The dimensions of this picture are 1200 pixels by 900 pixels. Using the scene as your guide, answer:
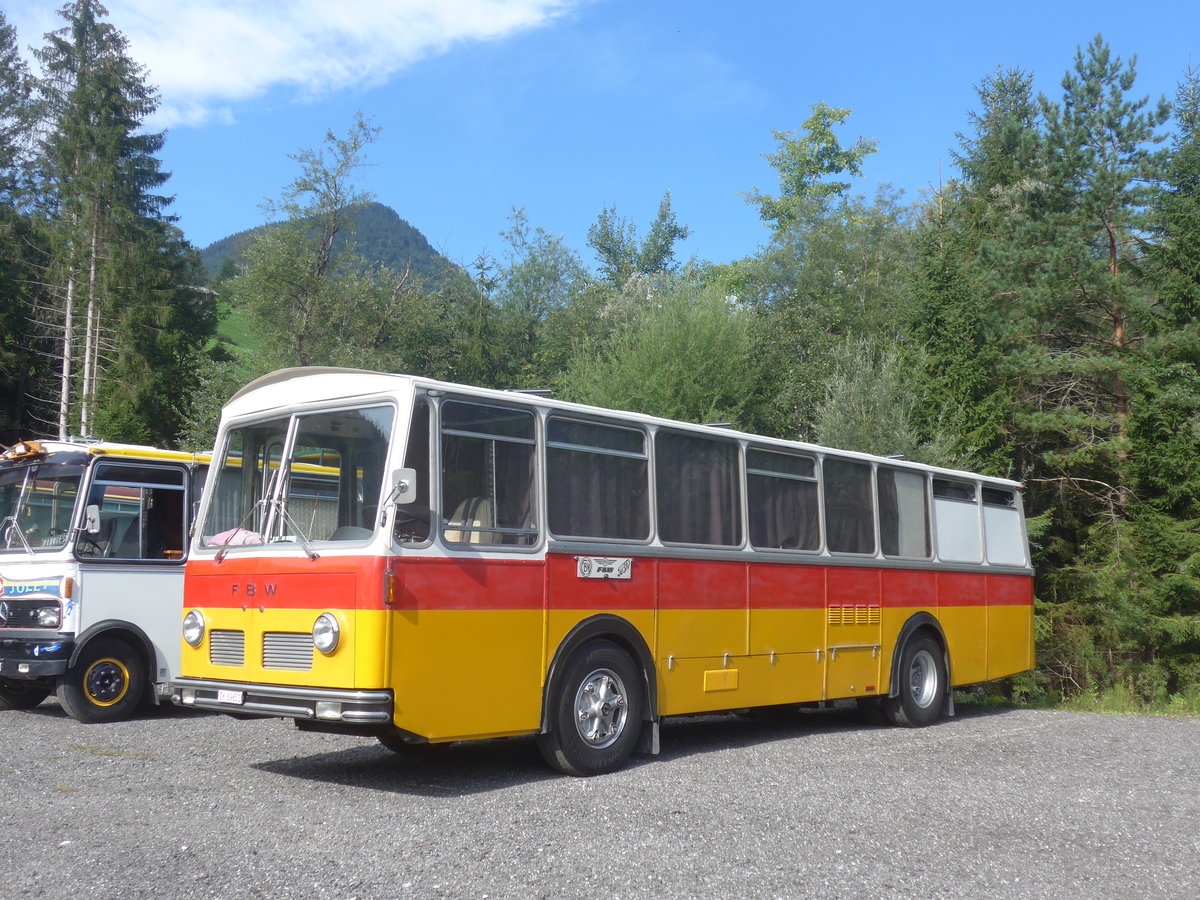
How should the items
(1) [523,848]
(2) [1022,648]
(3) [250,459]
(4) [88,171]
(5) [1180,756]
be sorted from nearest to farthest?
(1) [523,848], (3) [250,459], (5) [1180,756], (2) [1022,648], (4) [88,171]

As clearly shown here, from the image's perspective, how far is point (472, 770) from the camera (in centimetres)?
894

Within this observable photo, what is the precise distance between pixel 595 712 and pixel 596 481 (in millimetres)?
1740

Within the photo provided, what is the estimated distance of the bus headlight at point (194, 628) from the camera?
855 cm

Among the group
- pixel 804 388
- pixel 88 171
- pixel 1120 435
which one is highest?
pixel 88 171

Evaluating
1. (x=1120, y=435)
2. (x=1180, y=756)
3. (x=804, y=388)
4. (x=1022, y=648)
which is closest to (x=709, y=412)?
(x=804, y=388)

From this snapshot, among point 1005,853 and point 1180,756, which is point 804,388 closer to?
point 1180,756

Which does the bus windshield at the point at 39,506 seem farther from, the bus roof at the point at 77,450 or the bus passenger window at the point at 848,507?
the bus passenger window at the point at 848,507

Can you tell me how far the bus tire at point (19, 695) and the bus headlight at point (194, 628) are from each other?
5396 millimetres

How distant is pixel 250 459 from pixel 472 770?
2.87m

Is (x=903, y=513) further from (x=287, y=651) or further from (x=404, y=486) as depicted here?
(x=287, y=651)

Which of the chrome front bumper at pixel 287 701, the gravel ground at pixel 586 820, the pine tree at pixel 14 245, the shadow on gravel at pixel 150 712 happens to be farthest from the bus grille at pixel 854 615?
the pine tree at pixel 14 245

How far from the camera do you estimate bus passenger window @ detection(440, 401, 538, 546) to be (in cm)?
794

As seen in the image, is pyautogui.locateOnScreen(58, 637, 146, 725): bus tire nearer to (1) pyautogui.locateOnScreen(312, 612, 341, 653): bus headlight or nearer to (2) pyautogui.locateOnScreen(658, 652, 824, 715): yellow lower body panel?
(1) pyautogui.locateOnScreen(312, 612, 341, 653): bus headlight

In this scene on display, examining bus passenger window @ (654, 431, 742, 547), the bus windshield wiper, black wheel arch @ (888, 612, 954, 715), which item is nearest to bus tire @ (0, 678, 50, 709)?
the bus windshield wiper
